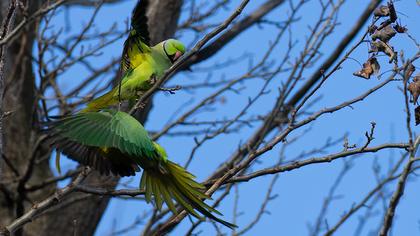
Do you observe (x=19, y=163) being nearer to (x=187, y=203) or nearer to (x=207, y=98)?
(x=207, y=98)

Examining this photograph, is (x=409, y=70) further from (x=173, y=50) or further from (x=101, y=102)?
(x=101, y=102)

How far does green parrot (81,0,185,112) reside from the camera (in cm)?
359

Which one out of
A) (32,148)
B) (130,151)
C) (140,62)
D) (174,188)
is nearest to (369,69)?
(174,188)

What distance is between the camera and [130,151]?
3.06 meters

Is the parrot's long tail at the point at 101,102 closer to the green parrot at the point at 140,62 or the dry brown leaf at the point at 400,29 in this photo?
the green parrot at the point at 140,62

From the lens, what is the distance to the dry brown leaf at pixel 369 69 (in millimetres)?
2568

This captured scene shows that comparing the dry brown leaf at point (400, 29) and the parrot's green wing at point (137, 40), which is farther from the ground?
the parrot's green wing at point (137, 40)

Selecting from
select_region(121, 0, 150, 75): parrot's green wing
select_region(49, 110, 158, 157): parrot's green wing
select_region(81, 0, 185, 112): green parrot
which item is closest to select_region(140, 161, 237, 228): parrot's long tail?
select_region(49, 110, 158, 157): parrot's green wing

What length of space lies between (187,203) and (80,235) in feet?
5.91

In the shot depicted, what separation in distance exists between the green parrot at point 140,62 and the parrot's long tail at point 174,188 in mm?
570

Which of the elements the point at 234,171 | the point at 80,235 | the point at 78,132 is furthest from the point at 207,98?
the point at 234,171

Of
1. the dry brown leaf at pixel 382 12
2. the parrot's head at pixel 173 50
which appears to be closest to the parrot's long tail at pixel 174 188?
the parrot's head at pixel 173 50

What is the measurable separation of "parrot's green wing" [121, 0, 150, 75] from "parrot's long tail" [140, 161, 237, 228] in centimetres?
81

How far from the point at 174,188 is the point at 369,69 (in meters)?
0.98
